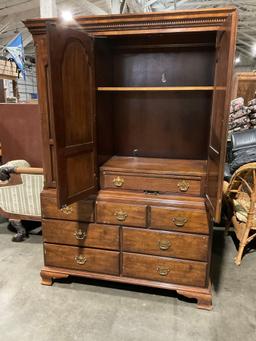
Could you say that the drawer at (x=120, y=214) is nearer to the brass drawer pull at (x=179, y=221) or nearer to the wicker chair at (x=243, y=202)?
the brass drawer pull at (x=179, y=221)

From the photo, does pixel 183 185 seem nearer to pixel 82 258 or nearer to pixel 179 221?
pixel 179 221

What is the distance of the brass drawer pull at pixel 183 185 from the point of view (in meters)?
1.83

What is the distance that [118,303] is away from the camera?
6.24 ft

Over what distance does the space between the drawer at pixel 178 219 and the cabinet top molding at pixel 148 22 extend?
3.60 feet

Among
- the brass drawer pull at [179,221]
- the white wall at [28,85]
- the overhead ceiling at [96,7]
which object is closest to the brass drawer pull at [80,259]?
the brass drawer pull at [179,221]

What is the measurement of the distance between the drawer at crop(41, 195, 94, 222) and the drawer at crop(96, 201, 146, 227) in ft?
0.22

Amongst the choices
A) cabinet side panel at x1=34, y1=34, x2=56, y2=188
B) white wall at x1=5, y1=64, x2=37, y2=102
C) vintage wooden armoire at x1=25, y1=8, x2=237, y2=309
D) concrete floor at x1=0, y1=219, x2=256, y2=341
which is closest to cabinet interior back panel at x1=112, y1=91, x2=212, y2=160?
vintage wooden armoire at x1=25, y1=8, x2=237, y2=309

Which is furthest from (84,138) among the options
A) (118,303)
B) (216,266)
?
(216,266)

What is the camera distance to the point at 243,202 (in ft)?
7.75

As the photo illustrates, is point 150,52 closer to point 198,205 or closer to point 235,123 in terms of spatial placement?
point 198,205

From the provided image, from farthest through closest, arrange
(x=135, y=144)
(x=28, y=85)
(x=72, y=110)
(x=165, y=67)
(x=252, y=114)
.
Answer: (x=28, y=85), (x=252, y=114), (x=135, y=144), (x=165, y=67), (x=72, y=110)

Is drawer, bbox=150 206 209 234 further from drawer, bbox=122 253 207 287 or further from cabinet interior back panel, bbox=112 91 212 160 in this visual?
cabinet interior back panel, bbox=112 91 212 160

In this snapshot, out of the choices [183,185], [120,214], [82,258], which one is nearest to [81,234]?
[82,258]

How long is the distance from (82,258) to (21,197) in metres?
1.06
